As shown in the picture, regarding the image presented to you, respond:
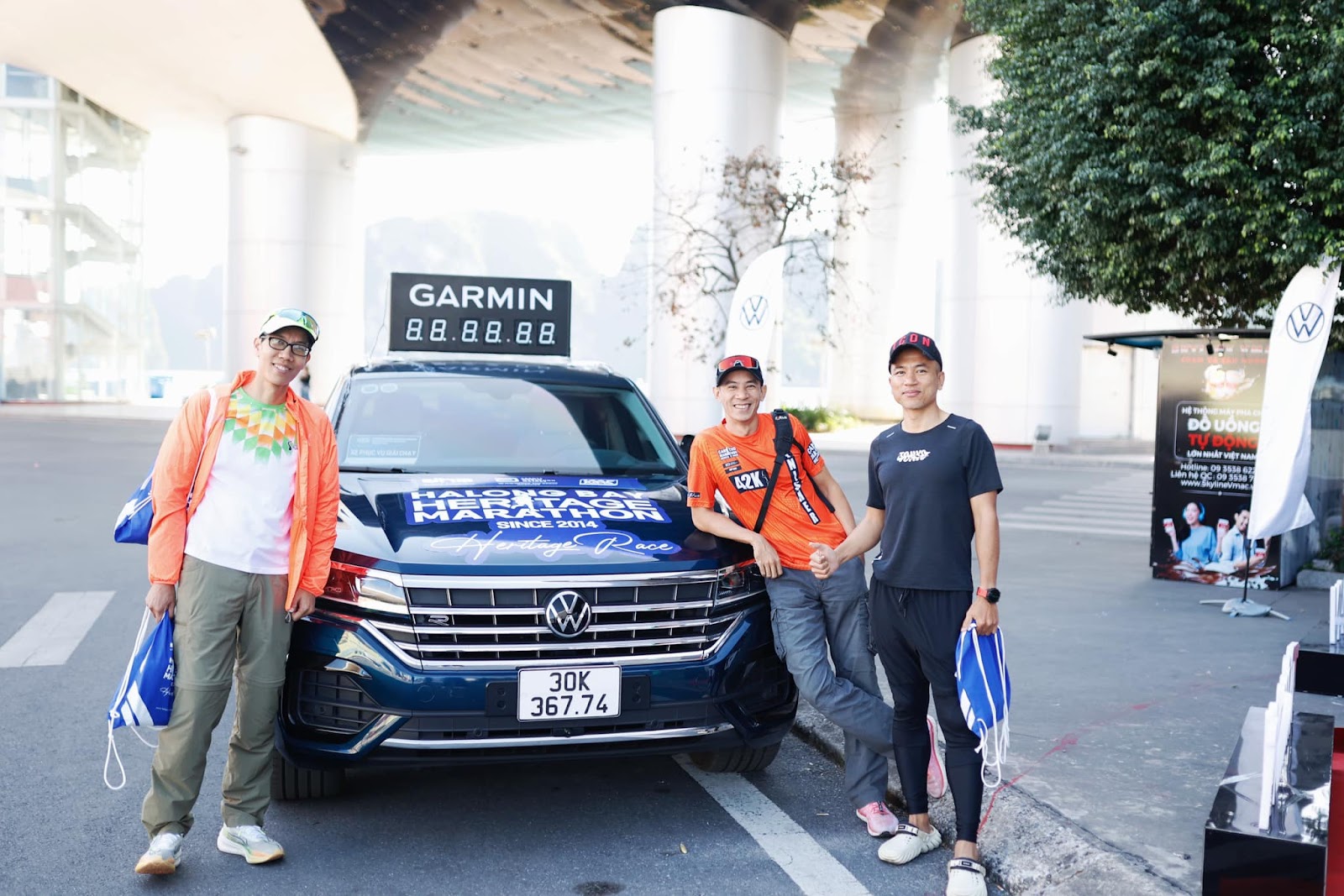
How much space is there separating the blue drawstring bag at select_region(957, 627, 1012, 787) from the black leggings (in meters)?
0.05

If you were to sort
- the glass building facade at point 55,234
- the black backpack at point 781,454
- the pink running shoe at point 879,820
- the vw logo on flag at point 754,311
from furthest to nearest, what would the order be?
the glass building facade at point 55,234, the vw logo on flag at point 754,311, the black backpack at point 781,454, the pink running shoe at point 879,820

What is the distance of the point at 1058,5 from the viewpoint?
1023 centimetres

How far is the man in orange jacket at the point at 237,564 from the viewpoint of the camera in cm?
375

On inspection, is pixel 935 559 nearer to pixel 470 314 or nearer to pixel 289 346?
pixel 289 346

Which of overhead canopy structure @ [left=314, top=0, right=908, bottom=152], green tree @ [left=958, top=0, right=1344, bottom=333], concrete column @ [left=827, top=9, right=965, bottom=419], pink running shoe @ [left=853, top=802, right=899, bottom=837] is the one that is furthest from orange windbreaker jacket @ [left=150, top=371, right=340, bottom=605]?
concrete column @ [left=827, top=9, right=965, bottom=419]

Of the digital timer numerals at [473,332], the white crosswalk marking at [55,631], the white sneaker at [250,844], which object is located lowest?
the white crosswalk marking at [55,631]

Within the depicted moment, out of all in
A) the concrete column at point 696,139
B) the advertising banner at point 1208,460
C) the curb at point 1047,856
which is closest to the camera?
the curb at point 1047,856

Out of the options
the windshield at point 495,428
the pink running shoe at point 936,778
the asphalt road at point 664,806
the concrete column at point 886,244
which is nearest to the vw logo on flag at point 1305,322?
the asphalt road at point 664,806

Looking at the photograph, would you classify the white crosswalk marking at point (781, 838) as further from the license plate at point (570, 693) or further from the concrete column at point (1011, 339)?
the concrete column at point (1011, 339)

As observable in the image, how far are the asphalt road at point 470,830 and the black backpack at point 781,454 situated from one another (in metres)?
1.11

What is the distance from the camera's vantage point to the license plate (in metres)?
3.81

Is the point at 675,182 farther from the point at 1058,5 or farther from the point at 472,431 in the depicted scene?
the point at 472,431

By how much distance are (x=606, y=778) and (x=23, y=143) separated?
47.7 metres

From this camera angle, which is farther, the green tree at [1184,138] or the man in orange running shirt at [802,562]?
the green tree at [1184,138]
